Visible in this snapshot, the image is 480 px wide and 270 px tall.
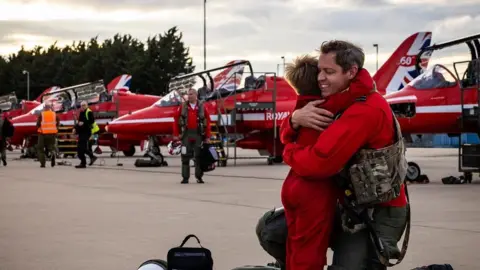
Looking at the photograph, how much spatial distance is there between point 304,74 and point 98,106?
33.8m

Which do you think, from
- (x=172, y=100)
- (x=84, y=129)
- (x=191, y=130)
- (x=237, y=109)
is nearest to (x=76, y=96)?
(x=172, y=100)

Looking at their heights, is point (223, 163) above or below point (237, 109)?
below

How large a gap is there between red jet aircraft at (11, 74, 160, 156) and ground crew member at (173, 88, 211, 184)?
56.4 feet

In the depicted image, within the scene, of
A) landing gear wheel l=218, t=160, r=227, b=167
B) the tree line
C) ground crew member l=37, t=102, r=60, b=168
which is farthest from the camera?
the tree line

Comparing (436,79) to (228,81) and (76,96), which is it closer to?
(228,81)

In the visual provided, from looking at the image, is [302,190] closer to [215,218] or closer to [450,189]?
[215,218]

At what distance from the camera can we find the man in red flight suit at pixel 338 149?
14.2 ft

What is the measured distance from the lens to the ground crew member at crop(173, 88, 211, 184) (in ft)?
61.4

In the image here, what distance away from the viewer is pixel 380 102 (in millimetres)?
4465

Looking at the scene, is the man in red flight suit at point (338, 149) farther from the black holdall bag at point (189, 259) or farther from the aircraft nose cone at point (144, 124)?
the aircraft nose cone at point (144, 124)

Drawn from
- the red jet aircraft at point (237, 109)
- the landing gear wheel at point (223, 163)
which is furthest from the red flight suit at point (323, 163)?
the red jet aircraft at point (237, 109)

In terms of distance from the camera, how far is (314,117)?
14.6 ft

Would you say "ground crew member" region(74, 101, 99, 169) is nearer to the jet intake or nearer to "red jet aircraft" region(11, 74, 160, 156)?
"red jet aircraft" region(11, 74, 160, 156)

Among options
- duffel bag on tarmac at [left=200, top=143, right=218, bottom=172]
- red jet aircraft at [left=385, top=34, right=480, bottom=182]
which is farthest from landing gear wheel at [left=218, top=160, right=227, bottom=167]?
duffel bag on tarmac at [left=200, top=143, right=218, bottom=172]
